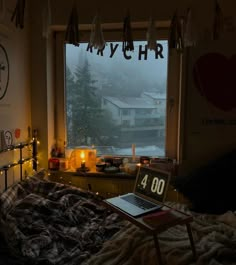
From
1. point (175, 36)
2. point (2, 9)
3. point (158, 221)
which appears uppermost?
point (2, 9)

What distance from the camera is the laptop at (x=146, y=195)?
1646 mm

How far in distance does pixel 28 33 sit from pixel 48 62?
315mm

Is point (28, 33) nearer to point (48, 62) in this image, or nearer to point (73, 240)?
point (48, 62)

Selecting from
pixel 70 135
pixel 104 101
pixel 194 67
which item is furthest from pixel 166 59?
pixel 70 135

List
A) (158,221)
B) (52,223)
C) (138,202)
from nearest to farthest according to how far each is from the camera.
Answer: (158,221) → (138,202) → (52,223)

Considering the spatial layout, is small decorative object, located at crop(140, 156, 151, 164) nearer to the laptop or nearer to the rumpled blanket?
the rumpled blanket

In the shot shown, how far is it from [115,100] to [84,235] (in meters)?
1.45

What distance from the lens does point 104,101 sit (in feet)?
9.64

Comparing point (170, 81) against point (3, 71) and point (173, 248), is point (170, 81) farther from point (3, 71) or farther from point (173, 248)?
point (173, 248)

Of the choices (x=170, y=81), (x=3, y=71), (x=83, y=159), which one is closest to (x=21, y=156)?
(x=83, y=159)

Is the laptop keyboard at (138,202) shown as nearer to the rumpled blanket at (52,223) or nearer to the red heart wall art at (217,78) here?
the rumpled blanket at (52,223)

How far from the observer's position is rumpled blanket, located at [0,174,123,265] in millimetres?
1669

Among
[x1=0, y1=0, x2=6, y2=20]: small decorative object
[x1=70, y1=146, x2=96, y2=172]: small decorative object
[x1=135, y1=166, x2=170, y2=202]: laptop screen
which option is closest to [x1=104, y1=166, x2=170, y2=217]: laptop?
[x1=135, y1=166, x2=170, y2=202]: laptop screen

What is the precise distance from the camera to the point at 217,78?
2527mm
